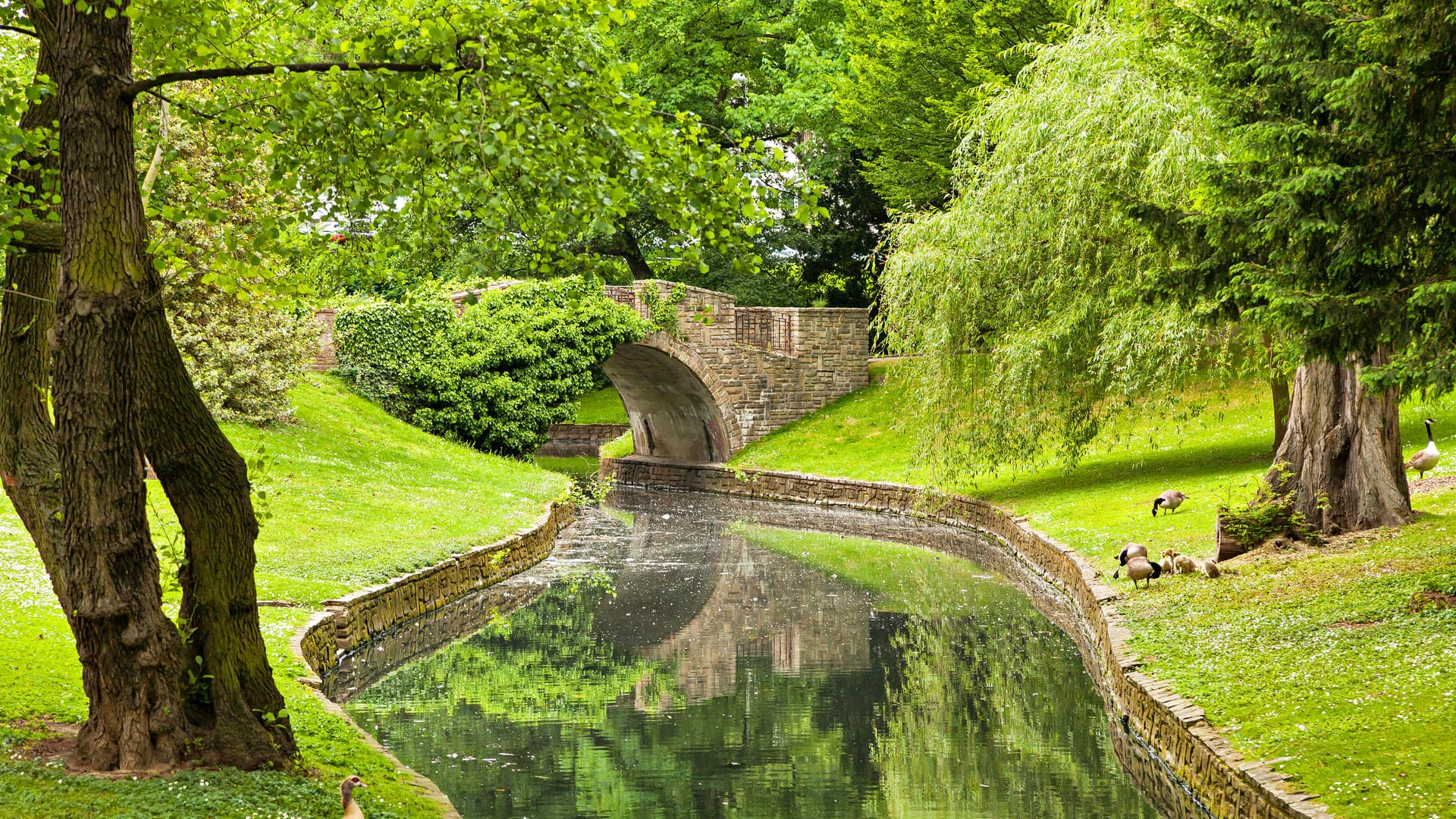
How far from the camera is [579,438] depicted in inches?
1969

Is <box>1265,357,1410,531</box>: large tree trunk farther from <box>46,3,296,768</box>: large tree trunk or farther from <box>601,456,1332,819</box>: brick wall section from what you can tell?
<box>46,3,296,768</box>: large tree trunk

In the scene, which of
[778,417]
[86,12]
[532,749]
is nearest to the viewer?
[86,12]

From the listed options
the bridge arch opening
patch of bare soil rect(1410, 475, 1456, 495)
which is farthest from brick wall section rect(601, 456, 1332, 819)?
the bridge arch opening

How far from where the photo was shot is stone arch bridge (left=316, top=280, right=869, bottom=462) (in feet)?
119

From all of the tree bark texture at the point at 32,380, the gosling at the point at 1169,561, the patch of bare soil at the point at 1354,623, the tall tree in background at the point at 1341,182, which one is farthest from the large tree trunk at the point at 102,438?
the gosling at the point at 1169,561

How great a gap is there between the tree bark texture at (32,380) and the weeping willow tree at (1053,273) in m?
14.6

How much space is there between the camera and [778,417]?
38406mm

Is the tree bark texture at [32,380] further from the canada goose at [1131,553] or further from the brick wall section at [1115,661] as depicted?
the canada goose at [1131,553]

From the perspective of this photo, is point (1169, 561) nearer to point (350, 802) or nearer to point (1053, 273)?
point (1053, 273)

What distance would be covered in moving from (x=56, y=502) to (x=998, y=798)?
6.93 metres

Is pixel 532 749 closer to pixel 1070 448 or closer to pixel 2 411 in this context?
pixel 2 411

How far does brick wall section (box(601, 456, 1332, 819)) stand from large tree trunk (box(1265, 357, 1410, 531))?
104 inches

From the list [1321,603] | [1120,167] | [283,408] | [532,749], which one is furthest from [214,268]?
[283,408]

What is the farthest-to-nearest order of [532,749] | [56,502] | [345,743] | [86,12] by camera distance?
[532,749] < [345,743] < [56,502] < [86,12]
